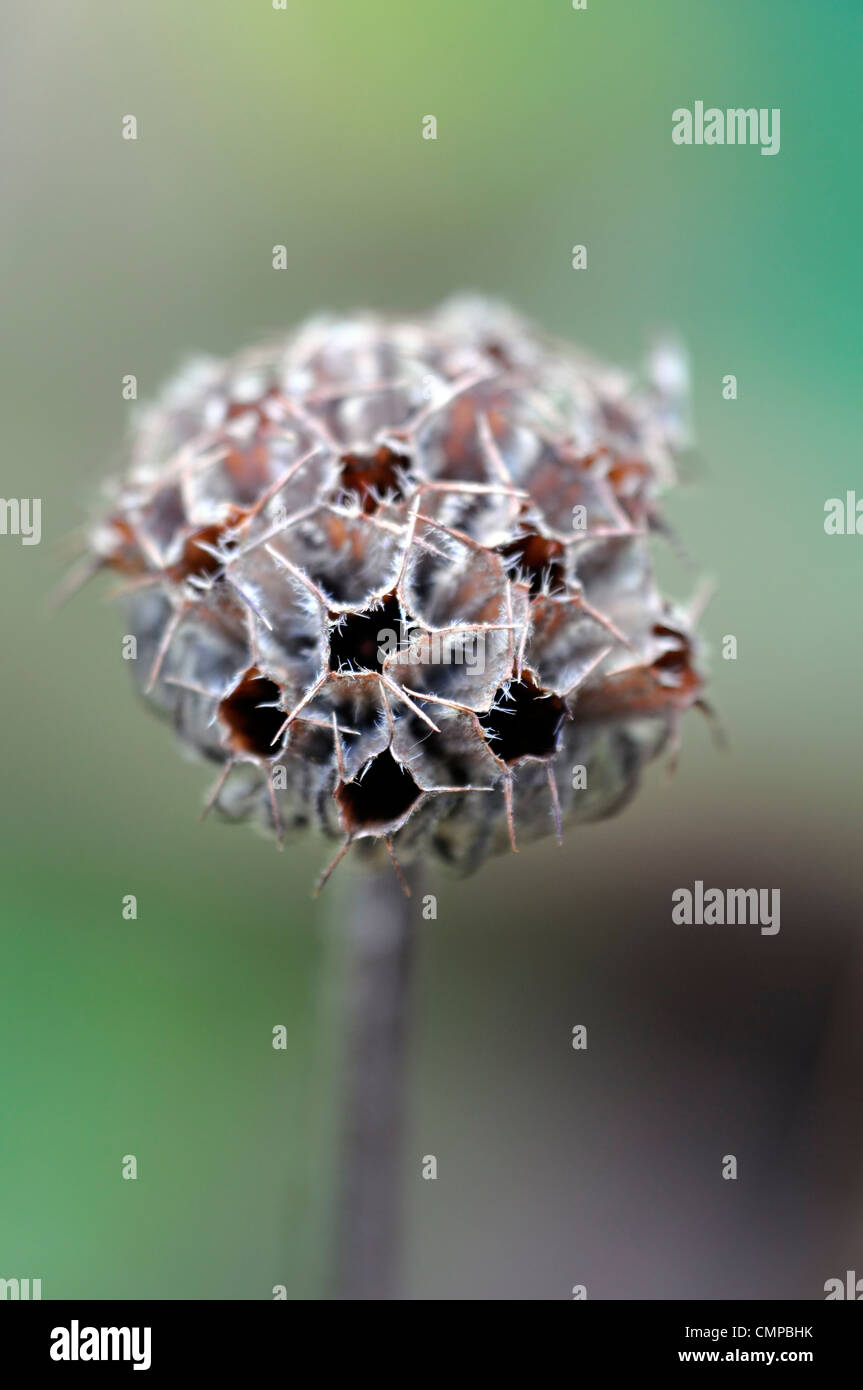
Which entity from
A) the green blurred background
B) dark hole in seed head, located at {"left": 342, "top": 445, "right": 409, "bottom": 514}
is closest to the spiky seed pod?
dark hole in seed head, located at {"left": 342, "top": 445, "right": 409, "bottom": 514}

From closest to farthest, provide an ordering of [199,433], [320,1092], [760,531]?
[199,433]
[320,1092]
[760,531]

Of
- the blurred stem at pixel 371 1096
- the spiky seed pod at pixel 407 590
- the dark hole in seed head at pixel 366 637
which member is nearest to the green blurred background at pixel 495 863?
the blurred stem at pixel 371 1096

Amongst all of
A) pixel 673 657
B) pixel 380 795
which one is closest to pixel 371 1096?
pixel 380 795

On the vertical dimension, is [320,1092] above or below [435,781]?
below

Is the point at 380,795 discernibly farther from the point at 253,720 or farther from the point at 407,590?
the point at 407,590

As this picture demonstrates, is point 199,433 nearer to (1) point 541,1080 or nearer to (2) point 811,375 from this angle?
(1) point 541,1080

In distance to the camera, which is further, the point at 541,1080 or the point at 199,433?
the point at 541,1080

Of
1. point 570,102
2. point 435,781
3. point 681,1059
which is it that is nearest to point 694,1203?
point 681,1059
